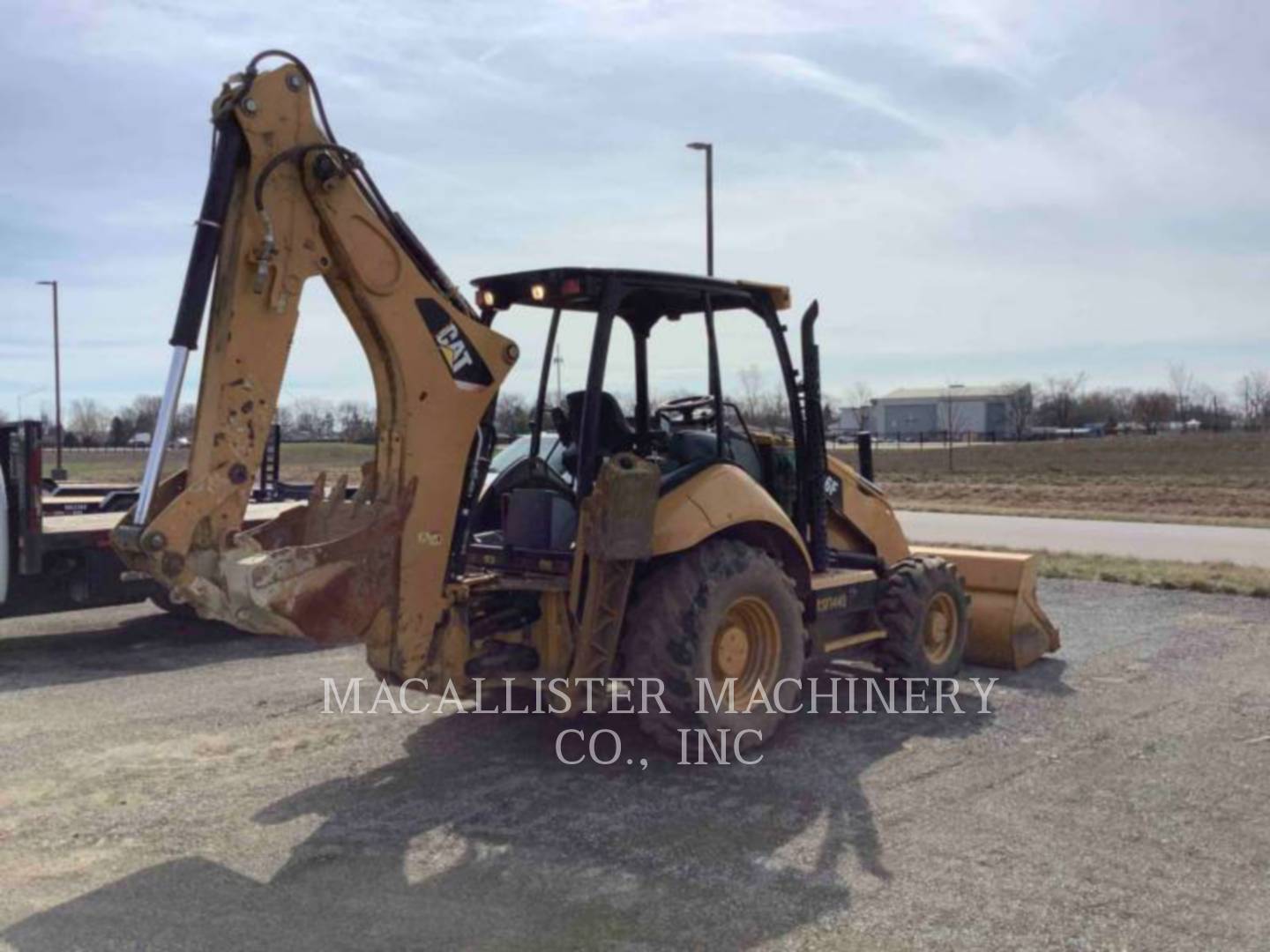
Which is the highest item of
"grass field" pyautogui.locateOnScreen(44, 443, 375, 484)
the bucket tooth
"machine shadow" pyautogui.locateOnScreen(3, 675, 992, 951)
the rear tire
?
"grass field" pyautogui.locateOnScreen(44, 443, 375, 484)

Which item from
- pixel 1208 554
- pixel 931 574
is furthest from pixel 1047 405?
pixel 931 574

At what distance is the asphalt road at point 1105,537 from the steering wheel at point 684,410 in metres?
10.7

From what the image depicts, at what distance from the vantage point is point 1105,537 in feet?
63.5

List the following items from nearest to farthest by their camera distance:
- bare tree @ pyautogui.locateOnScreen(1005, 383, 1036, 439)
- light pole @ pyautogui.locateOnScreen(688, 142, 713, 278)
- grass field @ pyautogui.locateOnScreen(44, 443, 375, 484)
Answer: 1. light pole @ pyautogui.locateOnScreen(688, 142, 713, 278)
2. grass field @ pyautogui.locateOnScreen(44, 443, 375, 484)
3. bare tree @ pyautogui.locateOnScreen(1005, 383, 1036, 439)

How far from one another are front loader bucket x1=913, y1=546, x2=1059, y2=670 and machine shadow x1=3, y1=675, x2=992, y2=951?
7.94ft

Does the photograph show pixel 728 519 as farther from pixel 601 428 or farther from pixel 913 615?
pixel 913 615

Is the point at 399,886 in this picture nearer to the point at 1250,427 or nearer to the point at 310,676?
the point at 310,676

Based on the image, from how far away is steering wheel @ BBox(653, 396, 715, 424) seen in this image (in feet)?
23.0

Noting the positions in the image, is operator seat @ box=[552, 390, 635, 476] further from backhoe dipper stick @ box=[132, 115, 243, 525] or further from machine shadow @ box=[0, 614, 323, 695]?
machine shadow @ box=[0, 614, 323, 695]

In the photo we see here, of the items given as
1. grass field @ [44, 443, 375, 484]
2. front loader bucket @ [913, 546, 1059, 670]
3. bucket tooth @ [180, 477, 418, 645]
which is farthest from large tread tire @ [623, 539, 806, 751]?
grass field @ [44, 443, 375, 484]

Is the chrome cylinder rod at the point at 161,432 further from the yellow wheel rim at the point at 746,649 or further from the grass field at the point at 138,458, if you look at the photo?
the grass field at the point at 138,458

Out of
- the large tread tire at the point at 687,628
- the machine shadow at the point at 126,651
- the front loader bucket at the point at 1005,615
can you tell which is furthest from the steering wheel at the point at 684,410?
the machine shadow at the point at 126,651

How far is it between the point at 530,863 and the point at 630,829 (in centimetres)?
57

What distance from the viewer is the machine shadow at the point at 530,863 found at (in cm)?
425
